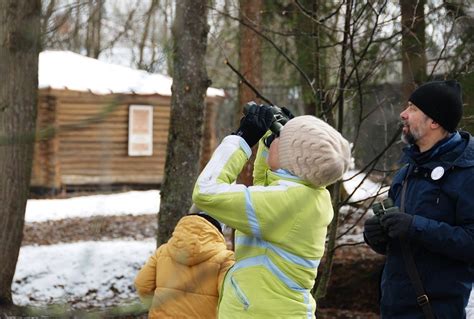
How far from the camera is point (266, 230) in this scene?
2805 mm

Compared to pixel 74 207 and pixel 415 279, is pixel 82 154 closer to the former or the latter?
pixel 74 207

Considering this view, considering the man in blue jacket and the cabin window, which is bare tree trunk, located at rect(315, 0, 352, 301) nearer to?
the man in blue jacket

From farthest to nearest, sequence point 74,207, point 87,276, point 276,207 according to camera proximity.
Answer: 1. point 74,207
2. point 87,276
3. point 276,207

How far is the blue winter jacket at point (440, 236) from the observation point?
3.22 metres

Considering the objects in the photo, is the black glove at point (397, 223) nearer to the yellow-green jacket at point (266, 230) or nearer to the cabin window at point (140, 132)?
the yellow-green jacket at point (266, 230)

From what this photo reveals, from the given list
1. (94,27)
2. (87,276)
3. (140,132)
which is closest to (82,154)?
(140,132)

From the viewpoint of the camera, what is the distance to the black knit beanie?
3404mm

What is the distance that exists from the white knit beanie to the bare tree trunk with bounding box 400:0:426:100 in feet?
8.80

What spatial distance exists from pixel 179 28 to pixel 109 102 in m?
0.32

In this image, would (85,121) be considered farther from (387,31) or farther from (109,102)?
(387,31)

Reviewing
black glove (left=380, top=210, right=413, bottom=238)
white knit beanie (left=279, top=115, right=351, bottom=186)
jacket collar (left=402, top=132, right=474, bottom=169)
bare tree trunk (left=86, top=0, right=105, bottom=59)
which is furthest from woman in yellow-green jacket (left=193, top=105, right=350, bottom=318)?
bare tree trunk (left=86, top=0, right=105, bottom=59)

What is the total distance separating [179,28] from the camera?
5.25 feet

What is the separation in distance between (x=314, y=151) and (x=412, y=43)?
178 inches

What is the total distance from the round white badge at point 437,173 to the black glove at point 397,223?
20cm
